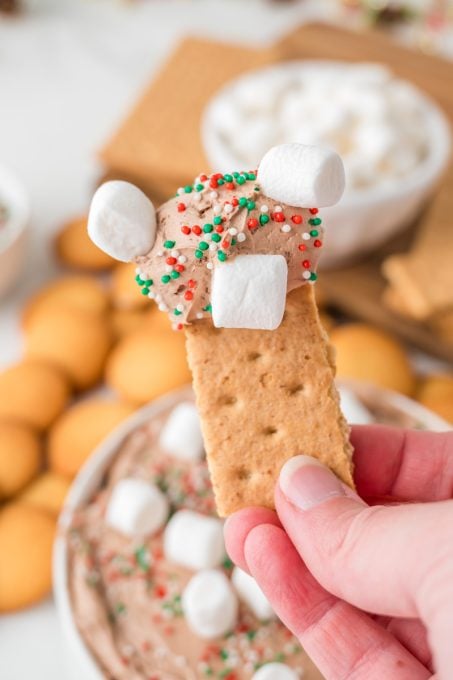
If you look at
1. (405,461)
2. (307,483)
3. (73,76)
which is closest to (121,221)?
(307,483)

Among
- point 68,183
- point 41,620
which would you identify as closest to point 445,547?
point 41,620

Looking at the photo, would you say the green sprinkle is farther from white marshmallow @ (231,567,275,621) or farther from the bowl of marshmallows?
the bowl of marshmallows

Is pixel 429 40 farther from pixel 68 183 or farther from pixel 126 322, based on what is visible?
pixel 126 322

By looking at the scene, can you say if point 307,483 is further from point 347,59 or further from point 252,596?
point 347,59

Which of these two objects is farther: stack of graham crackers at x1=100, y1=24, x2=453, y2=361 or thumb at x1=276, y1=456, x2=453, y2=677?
stack of graham crackers at x1=100, y1=24, x2=453, y2=361

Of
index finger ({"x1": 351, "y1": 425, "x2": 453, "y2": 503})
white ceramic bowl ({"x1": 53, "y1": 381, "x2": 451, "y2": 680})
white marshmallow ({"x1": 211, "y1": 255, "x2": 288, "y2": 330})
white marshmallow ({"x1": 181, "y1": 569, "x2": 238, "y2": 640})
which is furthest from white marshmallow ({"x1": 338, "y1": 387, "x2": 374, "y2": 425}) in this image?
white marshmallow ({"x1": 211, "y1": 255, "x2": 288, "y2": 330})

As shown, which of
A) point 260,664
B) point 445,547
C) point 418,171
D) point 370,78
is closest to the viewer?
point 445,547

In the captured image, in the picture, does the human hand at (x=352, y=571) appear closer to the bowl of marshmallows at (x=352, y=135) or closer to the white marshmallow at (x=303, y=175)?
the white marshmallow at (x=303, y=175)
